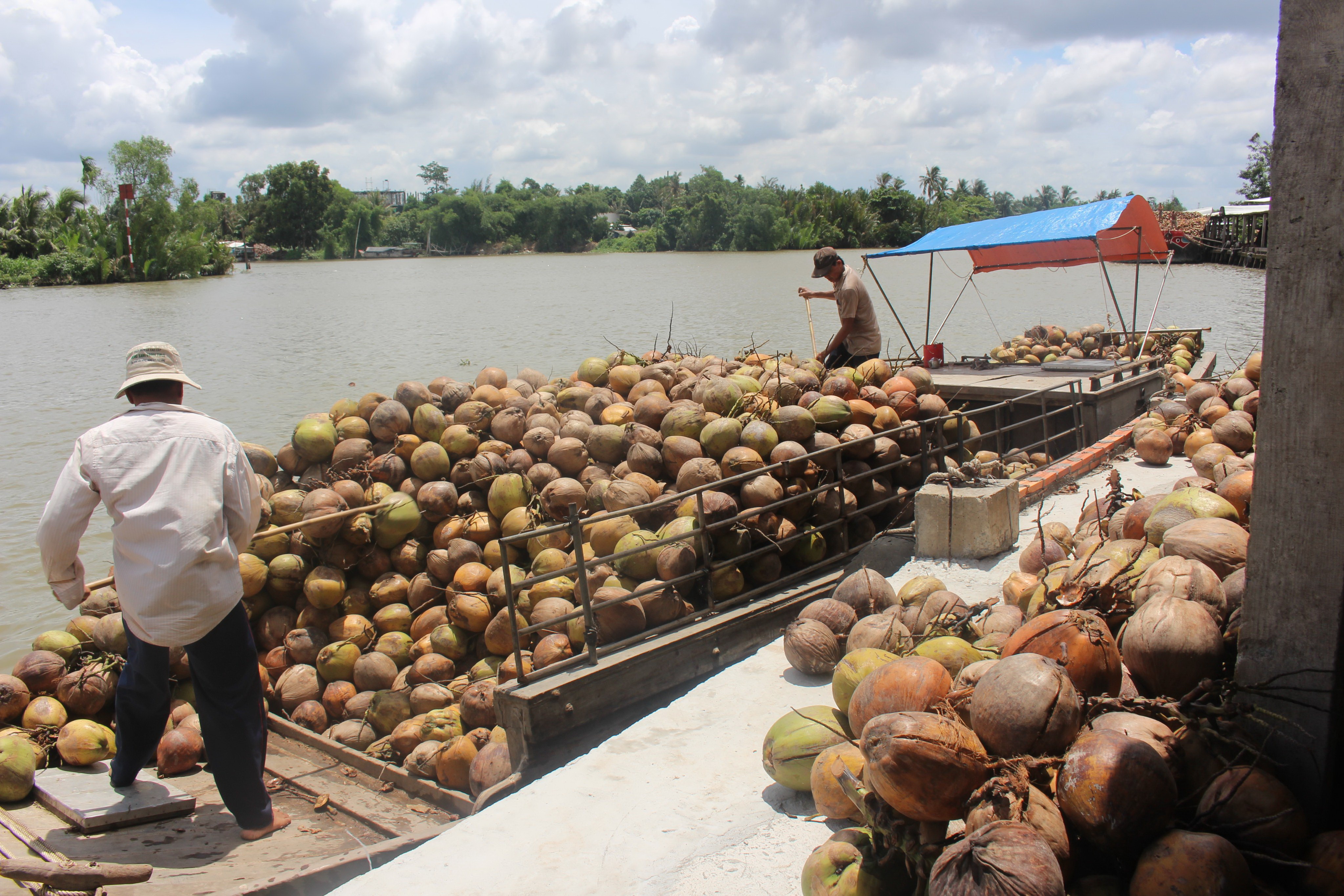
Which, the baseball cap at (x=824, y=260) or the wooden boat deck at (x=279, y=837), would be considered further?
the baseball cap at (x=824, y=260)

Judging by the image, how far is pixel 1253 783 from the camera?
1968mm

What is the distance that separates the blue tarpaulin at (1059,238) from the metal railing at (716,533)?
16.1ft

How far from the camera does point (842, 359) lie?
7.96 m

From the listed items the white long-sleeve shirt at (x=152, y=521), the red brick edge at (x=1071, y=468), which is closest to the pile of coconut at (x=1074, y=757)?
the white long-sleeve shirt at (x=152, y=521)

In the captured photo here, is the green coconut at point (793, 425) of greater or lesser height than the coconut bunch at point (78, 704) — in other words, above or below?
above

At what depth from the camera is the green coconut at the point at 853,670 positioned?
2.96m

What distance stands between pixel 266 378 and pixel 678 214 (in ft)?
181

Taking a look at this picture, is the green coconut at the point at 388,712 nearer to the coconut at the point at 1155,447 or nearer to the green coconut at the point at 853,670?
the green coconut at the point at 853,670

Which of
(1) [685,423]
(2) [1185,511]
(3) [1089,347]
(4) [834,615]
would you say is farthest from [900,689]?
(3) [1089,347]

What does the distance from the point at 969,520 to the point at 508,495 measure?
117 inches

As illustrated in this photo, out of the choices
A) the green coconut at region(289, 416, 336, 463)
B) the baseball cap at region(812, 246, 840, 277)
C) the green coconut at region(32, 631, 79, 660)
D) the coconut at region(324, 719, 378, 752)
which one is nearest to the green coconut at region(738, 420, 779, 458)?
the baseball cap at region(812, 246, 840, 277)

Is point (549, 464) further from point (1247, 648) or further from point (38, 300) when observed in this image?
point (38, 300)

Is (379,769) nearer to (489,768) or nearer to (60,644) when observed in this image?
(489,768)

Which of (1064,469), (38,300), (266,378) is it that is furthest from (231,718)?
(38,300)
